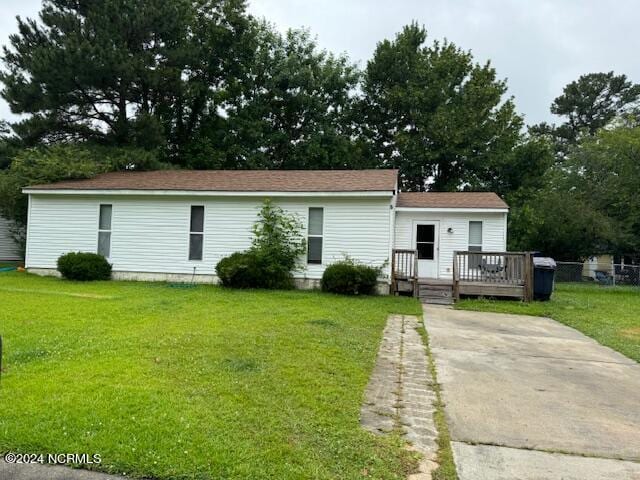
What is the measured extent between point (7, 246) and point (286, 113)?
15.7 metres

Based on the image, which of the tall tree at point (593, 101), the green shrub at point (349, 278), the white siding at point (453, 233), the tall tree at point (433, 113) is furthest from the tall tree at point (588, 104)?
the green shrub at point (349, 278)

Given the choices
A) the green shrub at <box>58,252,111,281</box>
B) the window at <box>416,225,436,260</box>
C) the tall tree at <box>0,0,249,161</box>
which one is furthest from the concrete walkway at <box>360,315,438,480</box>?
the tall tree at <box>0,0,249,161</box>

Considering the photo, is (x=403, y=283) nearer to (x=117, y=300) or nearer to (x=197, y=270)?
(x=197, y=270)

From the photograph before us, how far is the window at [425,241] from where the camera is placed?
13.8 meters

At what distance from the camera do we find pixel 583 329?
804 cm

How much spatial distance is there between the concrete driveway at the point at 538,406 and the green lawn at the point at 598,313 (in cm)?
56

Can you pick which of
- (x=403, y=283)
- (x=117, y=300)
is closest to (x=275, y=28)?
(x=403, y=283)

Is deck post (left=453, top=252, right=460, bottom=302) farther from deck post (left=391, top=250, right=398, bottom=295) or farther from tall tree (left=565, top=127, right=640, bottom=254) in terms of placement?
tall tree (left=565, top=127, right=640, bottom=254)

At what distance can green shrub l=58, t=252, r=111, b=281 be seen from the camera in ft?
39.7

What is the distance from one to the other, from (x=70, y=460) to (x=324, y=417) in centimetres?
169

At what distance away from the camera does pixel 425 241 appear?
13828 millimetres

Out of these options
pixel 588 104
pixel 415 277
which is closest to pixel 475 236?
pixel 415 277

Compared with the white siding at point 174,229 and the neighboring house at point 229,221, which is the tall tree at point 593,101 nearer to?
the neighboring house at point 229,221

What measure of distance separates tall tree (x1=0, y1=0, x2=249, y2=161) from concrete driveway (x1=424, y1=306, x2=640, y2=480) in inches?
656
